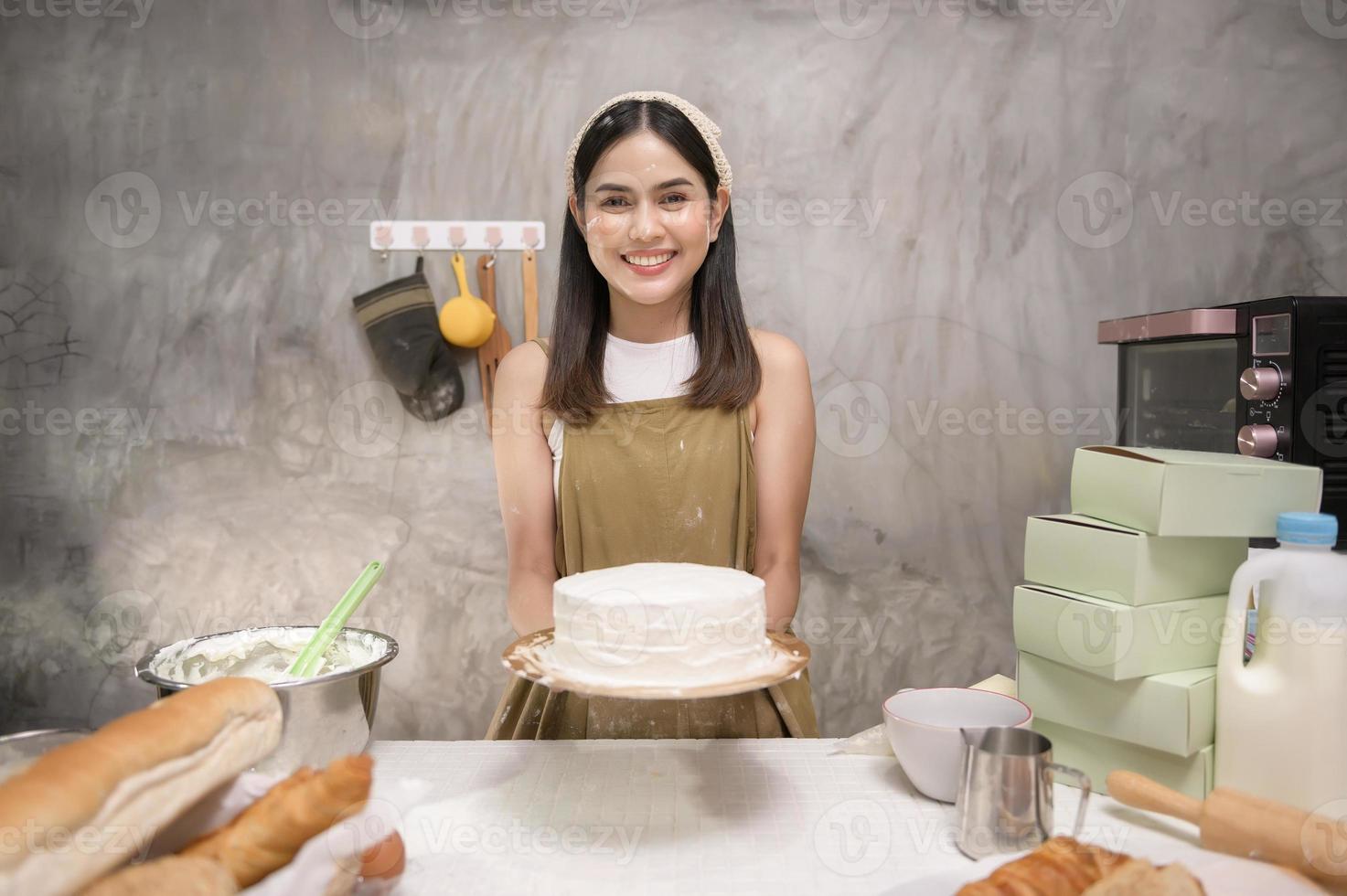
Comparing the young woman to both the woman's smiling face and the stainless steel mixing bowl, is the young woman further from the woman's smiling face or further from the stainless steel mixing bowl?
the stainless steel mixing bowl

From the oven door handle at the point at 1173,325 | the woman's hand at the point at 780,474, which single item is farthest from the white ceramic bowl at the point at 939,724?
the oven door handle at the point at 1173,325

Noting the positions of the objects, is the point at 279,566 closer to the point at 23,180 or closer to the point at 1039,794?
the point at 23,180

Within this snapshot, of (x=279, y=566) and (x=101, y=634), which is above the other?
(x=279, y=566)

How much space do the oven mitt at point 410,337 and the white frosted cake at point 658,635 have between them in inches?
62.2

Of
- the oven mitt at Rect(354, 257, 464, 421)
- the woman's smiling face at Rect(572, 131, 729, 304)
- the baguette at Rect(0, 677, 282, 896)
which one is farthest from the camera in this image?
the oven mitt at Rect(354, 257, 464, 421)

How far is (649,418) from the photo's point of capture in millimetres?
1662

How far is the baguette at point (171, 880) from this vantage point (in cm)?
68

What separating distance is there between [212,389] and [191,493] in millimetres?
297

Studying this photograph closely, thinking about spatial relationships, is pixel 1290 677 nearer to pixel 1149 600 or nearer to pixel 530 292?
pixel 1149 600

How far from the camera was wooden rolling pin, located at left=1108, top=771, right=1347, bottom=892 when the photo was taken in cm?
84

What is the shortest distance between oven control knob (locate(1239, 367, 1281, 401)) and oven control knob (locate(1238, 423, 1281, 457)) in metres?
0.05

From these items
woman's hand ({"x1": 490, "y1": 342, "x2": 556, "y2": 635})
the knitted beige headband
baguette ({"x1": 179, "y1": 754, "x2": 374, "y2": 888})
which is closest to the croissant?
baguette ({"x1": 179, "y1": 754, "x2": 374, "y2": 888})

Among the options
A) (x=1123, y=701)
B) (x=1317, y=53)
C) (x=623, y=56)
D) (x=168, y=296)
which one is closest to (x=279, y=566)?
(x=168, y=296)

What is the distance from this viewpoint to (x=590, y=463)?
1648 millimetres
